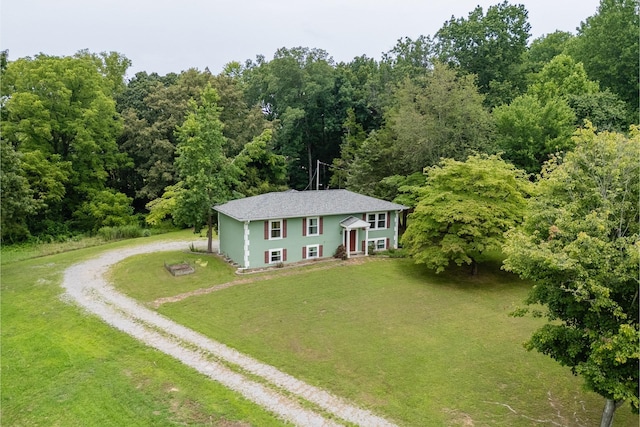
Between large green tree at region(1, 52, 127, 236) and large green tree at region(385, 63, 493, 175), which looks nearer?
large green tree at region(385, 63, 493, 175)

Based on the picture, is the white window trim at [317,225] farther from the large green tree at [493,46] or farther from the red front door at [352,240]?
the large green tree at [493,46]

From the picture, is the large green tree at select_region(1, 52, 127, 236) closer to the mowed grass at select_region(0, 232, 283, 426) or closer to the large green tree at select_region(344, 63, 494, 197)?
the mowed grass at select_region(0, 232, 283, 426)

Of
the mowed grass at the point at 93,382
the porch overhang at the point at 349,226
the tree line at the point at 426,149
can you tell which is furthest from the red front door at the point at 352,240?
the mowed grass at the point at 93,382

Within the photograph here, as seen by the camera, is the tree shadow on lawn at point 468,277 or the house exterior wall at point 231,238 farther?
the house exterior wall at point 231,238

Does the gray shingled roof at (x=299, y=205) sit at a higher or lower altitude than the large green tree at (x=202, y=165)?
lower

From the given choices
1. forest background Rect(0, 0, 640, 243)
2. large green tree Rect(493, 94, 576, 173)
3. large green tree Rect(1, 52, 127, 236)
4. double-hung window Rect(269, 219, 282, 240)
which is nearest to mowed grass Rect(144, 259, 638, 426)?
double-hung window Rect(269, 219, 282, 240)

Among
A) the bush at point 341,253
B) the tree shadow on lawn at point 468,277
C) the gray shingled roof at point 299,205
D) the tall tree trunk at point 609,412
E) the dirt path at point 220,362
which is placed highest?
the gray shingled roof at point 299,205

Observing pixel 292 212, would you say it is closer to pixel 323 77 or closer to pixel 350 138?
pixel 350 138

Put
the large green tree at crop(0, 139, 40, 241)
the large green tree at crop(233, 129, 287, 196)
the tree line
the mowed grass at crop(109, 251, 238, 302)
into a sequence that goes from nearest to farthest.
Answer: the tree line → the mowed grass at crop(109, 251, 238, 302) → the large green tree at crop(0, 139, 40, 241) → the large green tree at crop(233, 129, 287, 196)

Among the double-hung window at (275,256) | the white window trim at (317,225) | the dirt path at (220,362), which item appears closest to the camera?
the dirt path at (220,362)
